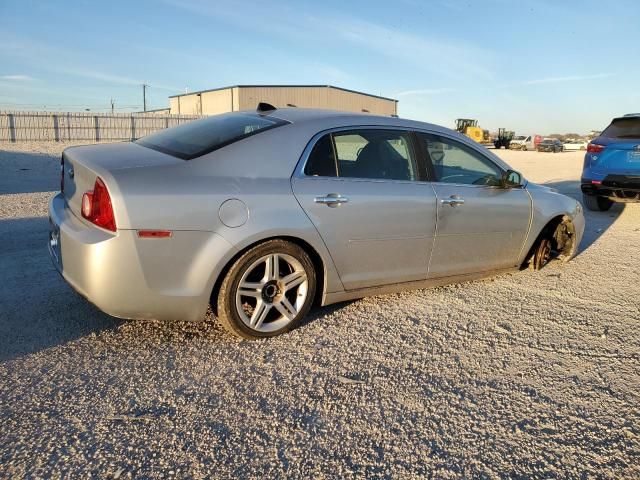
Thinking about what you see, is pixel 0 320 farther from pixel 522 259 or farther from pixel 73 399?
pixel 522 259

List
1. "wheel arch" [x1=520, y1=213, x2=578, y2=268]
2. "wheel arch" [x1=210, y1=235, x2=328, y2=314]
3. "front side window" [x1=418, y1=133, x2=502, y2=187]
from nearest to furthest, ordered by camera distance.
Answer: "wheel arch" [x1=210, y1=235, x2=328, y2=314] < "front side window" [x1=418, y1=133, x2=502, y2=187] < "wheel arch" [x1=520, y1=213, x2=578, y2=268]

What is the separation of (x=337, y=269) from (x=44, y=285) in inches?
95.3

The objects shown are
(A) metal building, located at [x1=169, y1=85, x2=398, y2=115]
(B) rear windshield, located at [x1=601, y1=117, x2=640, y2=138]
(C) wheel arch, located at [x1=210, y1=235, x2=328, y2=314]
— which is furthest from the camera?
(A) metal building, located at [x1=169, y1=85, x2=398, y2=115]

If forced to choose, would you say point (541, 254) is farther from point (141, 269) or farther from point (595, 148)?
point (595, 148)

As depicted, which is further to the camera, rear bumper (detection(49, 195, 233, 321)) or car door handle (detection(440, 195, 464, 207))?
car door handle (detection(440, 195, 464, 207))

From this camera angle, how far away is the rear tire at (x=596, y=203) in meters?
9.08

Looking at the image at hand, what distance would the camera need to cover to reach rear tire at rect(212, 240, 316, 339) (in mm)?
3102

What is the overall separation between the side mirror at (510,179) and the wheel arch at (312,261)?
2010 mm

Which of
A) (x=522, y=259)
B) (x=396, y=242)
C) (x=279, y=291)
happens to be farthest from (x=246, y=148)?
(x=522, y=259)

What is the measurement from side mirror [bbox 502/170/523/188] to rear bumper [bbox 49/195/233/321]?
8.81ft

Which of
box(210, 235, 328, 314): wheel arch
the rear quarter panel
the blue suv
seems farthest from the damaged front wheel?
the blue suv

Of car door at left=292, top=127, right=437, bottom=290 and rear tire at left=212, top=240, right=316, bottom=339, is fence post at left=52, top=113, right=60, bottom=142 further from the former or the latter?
rear tire at left=212, top=240, right=316, bottom=339

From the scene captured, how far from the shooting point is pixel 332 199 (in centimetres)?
337

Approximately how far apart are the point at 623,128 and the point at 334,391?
25.0 ft
